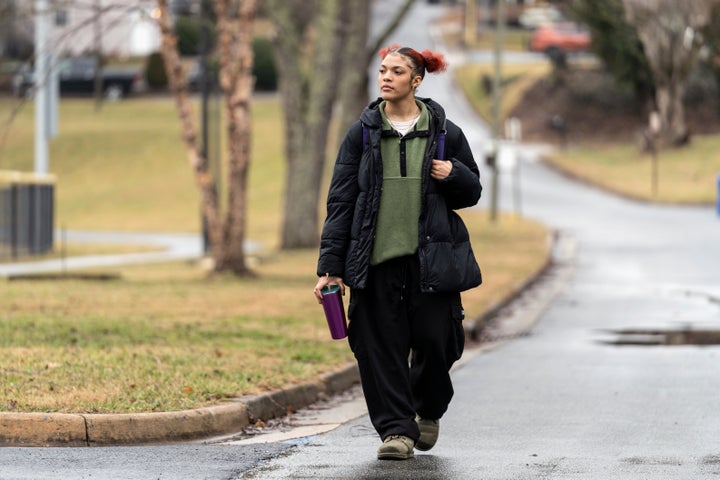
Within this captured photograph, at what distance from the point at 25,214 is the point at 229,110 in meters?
11.4

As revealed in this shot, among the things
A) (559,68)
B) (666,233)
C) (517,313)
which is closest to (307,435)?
(517,313)

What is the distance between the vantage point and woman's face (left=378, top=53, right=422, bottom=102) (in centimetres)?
780

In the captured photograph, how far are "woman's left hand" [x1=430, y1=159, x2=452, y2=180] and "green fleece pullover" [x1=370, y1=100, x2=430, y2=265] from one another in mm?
73

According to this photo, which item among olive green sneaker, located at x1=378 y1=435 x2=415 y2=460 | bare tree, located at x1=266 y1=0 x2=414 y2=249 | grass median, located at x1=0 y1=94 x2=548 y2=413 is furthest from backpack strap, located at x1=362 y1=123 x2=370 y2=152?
bare tree, located at x1=266 y1=0 x2=414 y2=249

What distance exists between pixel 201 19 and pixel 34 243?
8486 millimetres

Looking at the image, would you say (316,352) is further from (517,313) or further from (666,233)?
(666,233)

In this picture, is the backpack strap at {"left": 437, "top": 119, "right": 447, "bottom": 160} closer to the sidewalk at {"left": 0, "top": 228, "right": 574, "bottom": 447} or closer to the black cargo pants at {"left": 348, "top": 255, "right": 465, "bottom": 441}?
the black cargo pants at {"left": 348, "top": 255, "right": 465, "bottom": 441}

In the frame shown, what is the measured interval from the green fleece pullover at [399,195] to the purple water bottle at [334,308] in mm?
233

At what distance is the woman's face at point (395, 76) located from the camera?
25.6 feet

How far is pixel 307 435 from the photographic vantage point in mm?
9055

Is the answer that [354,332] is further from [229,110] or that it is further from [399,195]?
[229,110]

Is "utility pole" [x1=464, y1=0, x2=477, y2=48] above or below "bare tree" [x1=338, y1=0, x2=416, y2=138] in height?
above

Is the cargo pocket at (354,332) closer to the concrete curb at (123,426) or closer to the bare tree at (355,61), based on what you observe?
the concrete curb at (123,426)

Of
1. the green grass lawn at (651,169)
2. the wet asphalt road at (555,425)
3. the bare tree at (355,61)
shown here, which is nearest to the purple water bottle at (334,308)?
the wet asphalt road at (555,425)
